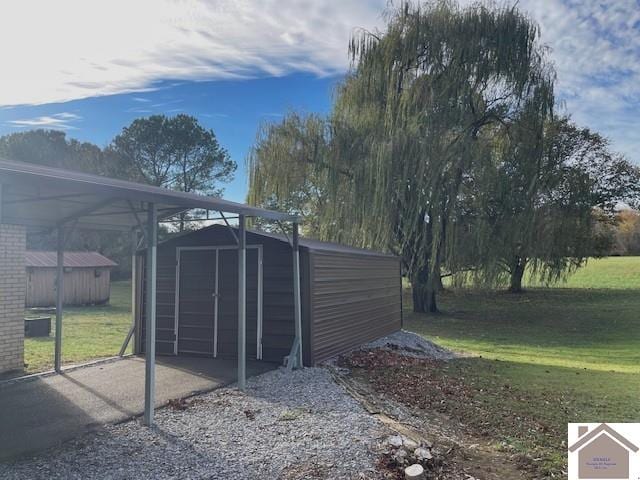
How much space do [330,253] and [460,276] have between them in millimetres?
7495

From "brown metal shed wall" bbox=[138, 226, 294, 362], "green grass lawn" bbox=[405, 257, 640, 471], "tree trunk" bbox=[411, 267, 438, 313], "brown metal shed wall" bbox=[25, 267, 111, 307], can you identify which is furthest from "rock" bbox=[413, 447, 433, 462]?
"brown metal shed wall" bbox=[25, 267, 111, 307]

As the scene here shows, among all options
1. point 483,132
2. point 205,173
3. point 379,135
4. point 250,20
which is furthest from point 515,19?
point 205,173

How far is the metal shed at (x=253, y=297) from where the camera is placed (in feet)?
23.2

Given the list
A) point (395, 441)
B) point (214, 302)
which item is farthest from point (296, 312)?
point (395, 441)

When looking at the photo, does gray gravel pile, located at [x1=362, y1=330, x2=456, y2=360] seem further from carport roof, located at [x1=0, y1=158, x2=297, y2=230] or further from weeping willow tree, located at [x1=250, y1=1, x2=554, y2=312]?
carport roof, located at [x1=0, y1=158, x2=297, y2=230]

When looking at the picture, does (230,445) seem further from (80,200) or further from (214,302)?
(214,302)

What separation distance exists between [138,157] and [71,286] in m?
10.2

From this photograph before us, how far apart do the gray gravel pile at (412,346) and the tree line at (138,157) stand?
52.9ft

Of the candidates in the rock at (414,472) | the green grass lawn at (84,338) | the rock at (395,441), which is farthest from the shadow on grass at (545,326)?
the green grass lawn at (84,338)

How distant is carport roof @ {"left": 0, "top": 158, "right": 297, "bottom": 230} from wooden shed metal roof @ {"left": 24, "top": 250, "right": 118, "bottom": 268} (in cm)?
1041

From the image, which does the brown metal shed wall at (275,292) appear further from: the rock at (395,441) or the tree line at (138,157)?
the tree line at (138,157)

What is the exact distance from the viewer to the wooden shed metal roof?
53.2ft

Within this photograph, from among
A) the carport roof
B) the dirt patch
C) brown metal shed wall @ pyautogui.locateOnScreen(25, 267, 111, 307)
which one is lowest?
the dirt patch

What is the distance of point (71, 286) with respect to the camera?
1730 cm
